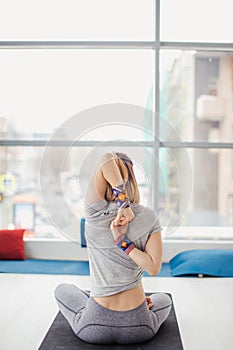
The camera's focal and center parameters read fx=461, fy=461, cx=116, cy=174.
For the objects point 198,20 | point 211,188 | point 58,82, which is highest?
point 198,20

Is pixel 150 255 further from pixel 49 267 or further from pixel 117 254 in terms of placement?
pixel 49 267

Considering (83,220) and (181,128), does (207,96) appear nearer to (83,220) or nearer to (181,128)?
(181,128)

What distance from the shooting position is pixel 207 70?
12.4ft

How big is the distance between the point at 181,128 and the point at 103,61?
84 centimetres

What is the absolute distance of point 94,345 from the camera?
4.89ft

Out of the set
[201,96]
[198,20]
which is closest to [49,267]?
[201,96]

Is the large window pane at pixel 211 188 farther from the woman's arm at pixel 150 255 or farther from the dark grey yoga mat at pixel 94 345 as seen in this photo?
the woman's arm at pixel 150 255

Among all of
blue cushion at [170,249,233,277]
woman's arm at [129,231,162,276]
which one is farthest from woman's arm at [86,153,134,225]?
blue cushion at [170,249,233,277]

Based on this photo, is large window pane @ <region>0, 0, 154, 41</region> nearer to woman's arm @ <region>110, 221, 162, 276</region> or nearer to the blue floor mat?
the blue floor mat

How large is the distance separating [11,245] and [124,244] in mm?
2257

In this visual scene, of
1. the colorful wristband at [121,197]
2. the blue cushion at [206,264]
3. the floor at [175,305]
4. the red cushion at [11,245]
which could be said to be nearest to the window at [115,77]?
the red cushion at [11,245]

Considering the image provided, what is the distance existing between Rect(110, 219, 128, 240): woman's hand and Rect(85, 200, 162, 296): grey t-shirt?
17mm

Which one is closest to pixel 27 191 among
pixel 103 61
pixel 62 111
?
pixel 62 111

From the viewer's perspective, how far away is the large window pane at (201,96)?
3777mm
